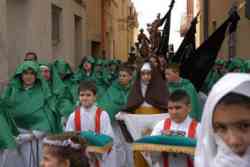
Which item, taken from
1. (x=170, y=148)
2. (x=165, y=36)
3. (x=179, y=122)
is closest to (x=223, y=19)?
(x=165, y=36)

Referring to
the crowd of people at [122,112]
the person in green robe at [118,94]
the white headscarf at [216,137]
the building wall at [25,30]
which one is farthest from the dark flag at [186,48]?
the white headscarf at [216,137]

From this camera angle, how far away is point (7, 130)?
7066 millimetres

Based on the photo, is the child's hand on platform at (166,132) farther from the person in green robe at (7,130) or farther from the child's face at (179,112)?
the person in green robe at (7,130)

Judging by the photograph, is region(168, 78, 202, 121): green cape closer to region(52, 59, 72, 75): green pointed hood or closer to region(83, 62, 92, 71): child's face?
region(52, 59, 72, 75): green pointed hood

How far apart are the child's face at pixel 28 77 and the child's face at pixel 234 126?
6.12 metres

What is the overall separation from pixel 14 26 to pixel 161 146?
9968 millimetres

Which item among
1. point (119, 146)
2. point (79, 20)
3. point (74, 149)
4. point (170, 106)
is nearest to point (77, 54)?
point (79, 20)

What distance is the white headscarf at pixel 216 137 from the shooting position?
2.04 meters

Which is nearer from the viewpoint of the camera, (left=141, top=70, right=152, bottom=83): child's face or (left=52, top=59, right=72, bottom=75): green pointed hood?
(left=141, top=70, right=152, bottom=83): child's face

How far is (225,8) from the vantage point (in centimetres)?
2031

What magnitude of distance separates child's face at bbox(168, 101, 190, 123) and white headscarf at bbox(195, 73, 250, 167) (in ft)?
12.0

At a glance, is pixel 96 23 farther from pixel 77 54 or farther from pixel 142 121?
pixel 142 121

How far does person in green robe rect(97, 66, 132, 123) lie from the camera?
947cm

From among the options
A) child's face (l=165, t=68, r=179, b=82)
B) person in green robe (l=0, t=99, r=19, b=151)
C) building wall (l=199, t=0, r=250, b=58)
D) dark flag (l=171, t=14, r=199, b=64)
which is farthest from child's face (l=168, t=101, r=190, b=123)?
building wall (l=199, t=0, r=250, b=58)
